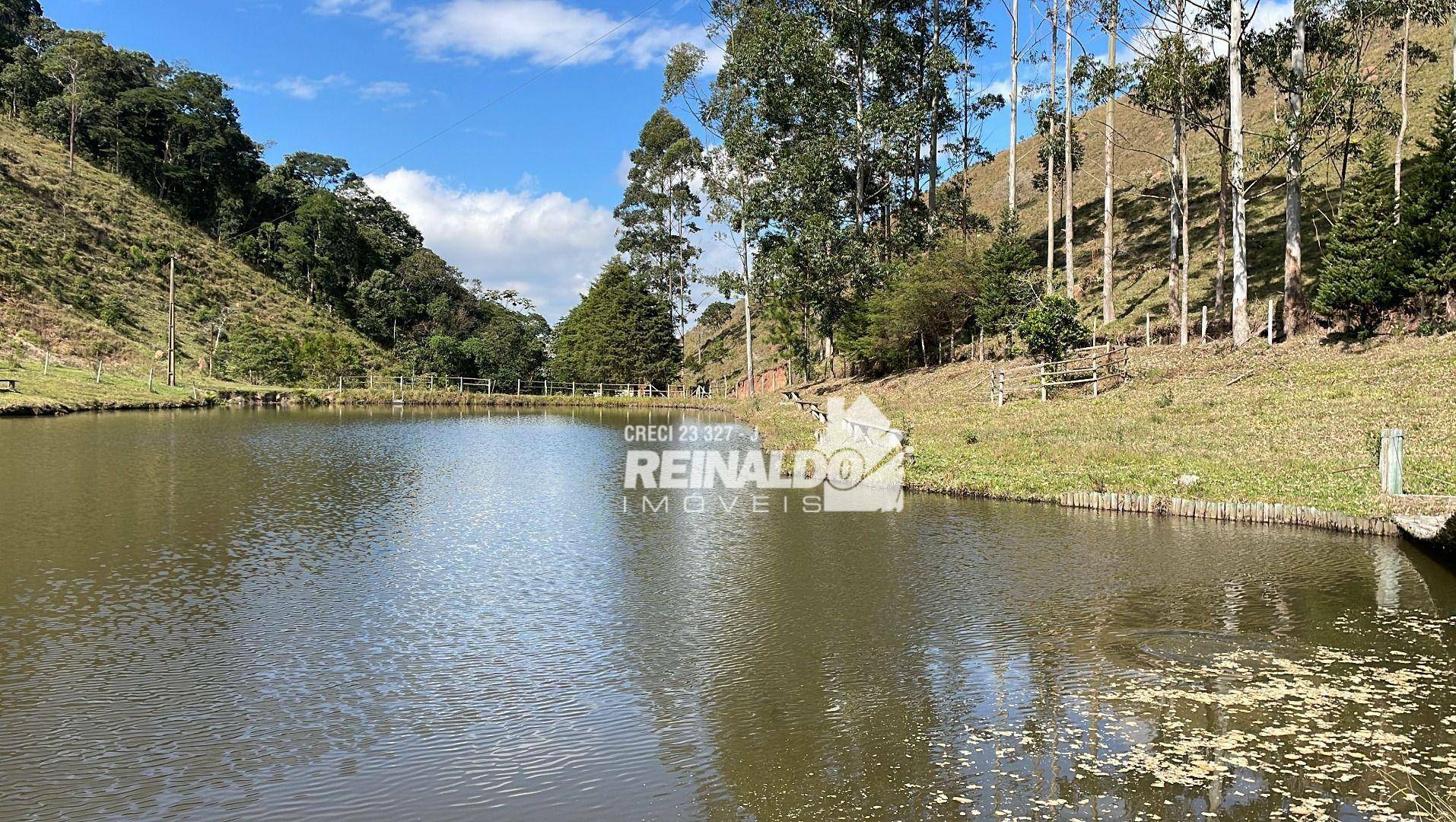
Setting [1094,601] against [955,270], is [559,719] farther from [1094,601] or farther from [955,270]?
[955,270]

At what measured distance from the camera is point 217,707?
7.50 metres

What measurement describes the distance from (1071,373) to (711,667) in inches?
945

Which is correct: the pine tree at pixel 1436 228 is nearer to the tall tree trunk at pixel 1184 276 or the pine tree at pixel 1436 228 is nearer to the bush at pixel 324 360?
the tall tree trunk at pixel 1184 276

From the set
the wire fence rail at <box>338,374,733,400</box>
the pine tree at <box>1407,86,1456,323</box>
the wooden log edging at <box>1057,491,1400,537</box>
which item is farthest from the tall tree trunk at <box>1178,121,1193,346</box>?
the wire fence rail at <box>338,374,733,400</box>

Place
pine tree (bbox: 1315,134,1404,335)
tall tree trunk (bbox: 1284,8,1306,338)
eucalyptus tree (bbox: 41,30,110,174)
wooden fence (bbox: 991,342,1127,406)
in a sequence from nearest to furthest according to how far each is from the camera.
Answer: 1. pine tree (bbox: 1315,134,1404,335)
2. tall tree trunk (bbox: 1284,8,1306,338)
3. wooden fence (bbox: 991,342,1127,406)
4. eucalyptus tree (bbox: 41,30,110,174)

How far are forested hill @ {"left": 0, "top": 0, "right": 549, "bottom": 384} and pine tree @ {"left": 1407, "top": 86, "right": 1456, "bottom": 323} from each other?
61.9 meters

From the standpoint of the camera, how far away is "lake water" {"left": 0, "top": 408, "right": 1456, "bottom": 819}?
6.16 metres

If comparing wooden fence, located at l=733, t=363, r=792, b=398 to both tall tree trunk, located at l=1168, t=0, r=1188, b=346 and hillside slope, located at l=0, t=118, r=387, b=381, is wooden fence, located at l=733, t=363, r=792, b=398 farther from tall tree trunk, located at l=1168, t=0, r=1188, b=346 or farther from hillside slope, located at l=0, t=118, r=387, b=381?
hillside slope, located at l=0, t=118, r=387, b=381

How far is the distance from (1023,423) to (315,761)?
2182cm

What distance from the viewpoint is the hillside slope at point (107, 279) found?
56.9 meters

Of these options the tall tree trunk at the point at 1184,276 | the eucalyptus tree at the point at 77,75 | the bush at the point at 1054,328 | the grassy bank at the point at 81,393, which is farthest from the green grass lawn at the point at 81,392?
the tall tree trunk at the point at 1184,276

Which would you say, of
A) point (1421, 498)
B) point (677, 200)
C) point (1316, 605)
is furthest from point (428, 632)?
point (677, 200)

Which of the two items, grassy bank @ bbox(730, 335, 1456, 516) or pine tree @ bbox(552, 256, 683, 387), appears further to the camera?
pine tree @ bbox(552, 256, 683, 387)

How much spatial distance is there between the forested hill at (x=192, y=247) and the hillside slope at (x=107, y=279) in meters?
0.16
